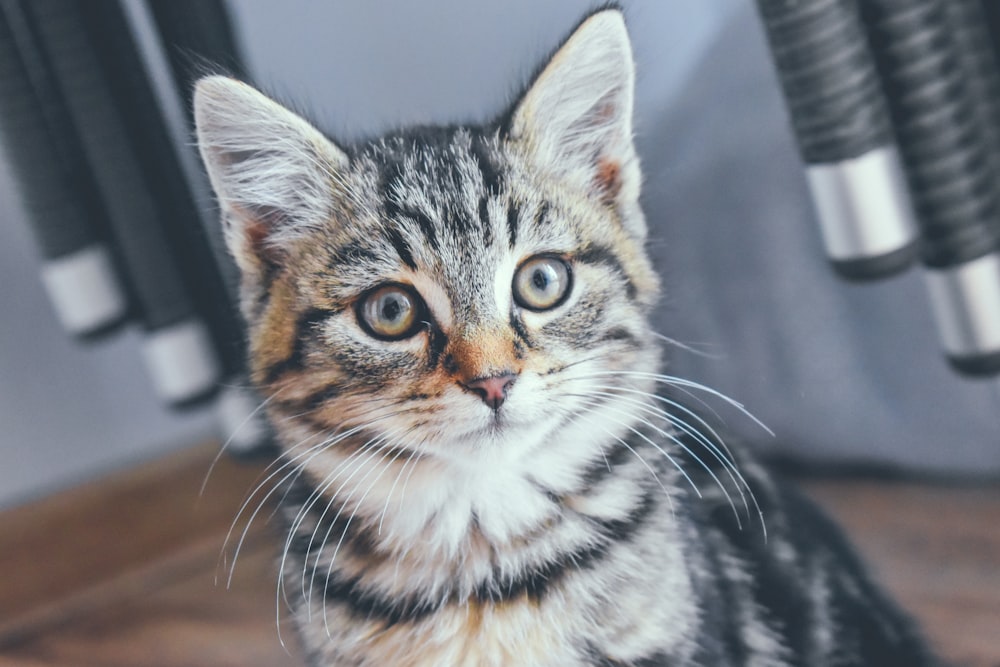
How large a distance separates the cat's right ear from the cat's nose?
0.19 m

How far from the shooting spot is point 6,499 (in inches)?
46.6

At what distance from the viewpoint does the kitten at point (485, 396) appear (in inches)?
25.5

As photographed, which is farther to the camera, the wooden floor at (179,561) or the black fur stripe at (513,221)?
the wooden floor at (179,561)

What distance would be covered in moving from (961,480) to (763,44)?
1.79ft

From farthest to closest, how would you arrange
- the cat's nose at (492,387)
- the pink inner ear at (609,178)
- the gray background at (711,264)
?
the gray background at (711,264) < the pink inner ear at (609,178) < the cat's nose at (492,387)

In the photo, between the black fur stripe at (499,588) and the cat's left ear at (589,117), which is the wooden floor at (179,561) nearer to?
the black fur stripe at (499,588)

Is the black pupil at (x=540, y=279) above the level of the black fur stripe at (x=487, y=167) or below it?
below

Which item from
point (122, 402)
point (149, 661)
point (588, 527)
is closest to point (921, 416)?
point (588, 527)

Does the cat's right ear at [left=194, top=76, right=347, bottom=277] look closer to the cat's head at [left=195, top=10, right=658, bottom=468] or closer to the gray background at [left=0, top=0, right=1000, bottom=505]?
the cat's head at [left=195, top=10, right=658, bottom=468]

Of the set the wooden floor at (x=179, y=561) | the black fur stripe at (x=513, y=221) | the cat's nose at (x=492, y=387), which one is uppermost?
the black fur stripe at (x=513, y=221)

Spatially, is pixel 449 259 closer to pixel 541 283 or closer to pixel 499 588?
pixel 541 283

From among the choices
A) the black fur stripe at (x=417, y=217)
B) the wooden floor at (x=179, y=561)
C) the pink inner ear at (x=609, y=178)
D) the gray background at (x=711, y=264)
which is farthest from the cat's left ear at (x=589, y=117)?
the wooden floor at (x=179, y=561)

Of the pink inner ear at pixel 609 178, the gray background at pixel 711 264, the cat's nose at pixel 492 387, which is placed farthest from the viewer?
the gray background at pixel 711 264

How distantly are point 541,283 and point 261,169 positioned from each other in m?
0.23
